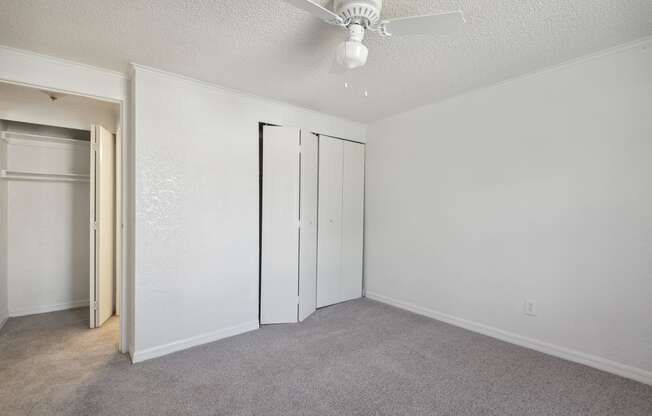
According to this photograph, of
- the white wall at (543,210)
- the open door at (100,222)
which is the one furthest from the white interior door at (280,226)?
the open door at (100,222)

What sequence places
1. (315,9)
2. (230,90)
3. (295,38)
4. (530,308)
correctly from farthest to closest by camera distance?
1. (230,90)
2. (530,308)
3. (295,38)
4. (315,9)

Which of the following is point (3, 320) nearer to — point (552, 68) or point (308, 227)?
point (308, 227)

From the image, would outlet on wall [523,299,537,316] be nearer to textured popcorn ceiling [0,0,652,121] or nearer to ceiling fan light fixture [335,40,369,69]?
textured popcorn ceiling [0,0,652,121]

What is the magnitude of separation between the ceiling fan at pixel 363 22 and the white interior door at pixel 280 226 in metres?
1.62

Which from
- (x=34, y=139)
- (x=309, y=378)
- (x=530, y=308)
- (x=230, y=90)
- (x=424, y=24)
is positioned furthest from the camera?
(x=34, y=139)

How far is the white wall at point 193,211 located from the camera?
2471 millimetres

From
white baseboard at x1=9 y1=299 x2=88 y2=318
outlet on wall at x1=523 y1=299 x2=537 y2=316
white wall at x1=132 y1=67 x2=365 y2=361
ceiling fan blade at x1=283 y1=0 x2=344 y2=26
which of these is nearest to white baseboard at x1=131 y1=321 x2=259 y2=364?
white wall at x1=132 y1=67 x2=365 y2=361

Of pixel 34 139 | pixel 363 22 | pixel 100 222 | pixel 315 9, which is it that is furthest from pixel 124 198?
pixel 363 22

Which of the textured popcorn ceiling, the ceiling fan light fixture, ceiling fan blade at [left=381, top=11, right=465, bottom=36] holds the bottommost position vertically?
the ceiling fan light fixture

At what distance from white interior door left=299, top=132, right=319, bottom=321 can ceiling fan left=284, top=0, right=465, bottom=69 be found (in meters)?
1.74

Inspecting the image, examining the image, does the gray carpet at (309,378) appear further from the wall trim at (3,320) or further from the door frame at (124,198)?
the door frame at (124,198)

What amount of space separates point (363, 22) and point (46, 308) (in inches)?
175

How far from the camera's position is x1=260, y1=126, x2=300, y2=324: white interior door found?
3.14 meters

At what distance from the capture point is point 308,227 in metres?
3.43
